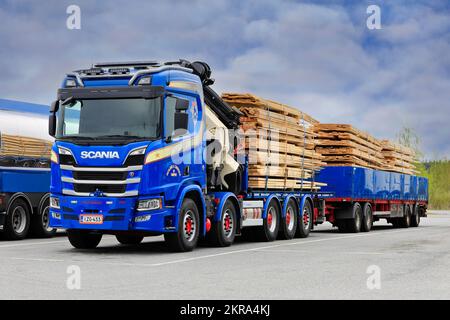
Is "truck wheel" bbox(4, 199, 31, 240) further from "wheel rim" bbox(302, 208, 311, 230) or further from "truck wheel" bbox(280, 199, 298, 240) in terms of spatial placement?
"wheel rim" bbox(302, 208, 311, 230)

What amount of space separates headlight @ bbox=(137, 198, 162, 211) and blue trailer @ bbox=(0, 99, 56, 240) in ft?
19.5

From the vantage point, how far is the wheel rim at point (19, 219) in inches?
789

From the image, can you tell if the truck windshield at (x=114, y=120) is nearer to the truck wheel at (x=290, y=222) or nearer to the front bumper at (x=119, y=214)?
the front bumper at (x=119, y=214)

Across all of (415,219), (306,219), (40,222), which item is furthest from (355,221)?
(40,222)

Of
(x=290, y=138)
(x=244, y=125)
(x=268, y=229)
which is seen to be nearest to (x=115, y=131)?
(x=244, y=125)

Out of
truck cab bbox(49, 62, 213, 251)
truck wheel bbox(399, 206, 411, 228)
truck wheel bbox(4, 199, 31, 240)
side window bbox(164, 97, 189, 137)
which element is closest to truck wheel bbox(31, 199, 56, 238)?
truck wheel bbox(4, 199, 31, 240)

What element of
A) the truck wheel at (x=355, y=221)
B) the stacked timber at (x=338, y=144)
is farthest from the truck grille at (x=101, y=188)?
the truck wheel at (x=355, y=221)

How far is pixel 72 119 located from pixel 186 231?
10.3 ft

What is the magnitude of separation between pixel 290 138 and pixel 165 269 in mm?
9957

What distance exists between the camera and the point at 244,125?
19.2m

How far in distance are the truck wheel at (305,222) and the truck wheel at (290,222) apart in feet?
1.00

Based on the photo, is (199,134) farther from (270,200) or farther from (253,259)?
(270,200)

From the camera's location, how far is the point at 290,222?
2111 cm
